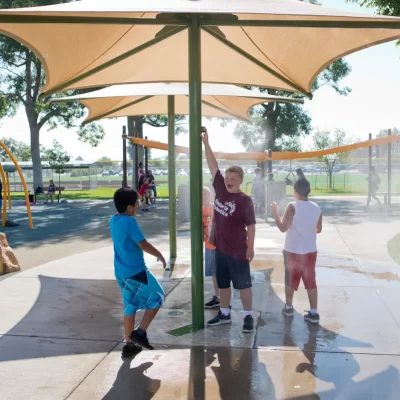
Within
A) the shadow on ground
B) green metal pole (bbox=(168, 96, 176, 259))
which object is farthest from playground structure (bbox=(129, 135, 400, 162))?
the shadow on ground

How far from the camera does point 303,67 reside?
7.39 metres

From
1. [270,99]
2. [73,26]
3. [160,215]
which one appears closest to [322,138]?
[160,215]

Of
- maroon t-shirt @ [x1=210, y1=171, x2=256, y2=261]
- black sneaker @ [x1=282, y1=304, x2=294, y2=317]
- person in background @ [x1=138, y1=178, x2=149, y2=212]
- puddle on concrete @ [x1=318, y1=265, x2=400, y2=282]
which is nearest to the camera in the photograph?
maroon t-shirt @ [x1=210, y1=171, x2=256, y2=261]

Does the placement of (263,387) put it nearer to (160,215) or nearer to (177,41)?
(177,41)

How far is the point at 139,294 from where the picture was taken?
181 inches

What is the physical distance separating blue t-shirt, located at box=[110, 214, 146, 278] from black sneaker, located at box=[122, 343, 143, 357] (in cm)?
62

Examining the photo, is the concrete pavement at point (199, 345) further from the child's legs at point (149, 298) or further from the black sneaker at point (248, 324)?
the child's legs at point (149, 298)

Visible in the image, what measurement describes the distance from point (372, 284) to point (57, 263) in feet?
16.8

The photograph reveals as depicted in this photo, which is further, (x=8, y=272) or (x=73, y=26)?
(x=8, y=272)

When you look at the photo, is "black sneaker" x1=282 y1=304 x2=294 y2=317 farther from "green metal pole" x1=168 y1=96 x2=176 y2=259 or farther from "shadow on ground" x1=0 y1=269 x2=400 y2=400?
"green metal pole" x1=168 y1=96 x2=176 y2=259

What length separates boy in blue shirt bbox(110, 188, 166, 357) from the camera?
4.53m

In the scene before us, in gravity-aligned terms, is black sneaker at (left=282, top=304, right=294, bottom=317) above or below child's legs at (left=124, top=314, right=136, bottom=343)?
below

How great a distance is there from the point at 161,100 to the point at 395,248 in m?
5.57

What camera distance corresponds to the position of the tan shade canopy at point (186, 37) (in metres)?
4.70
